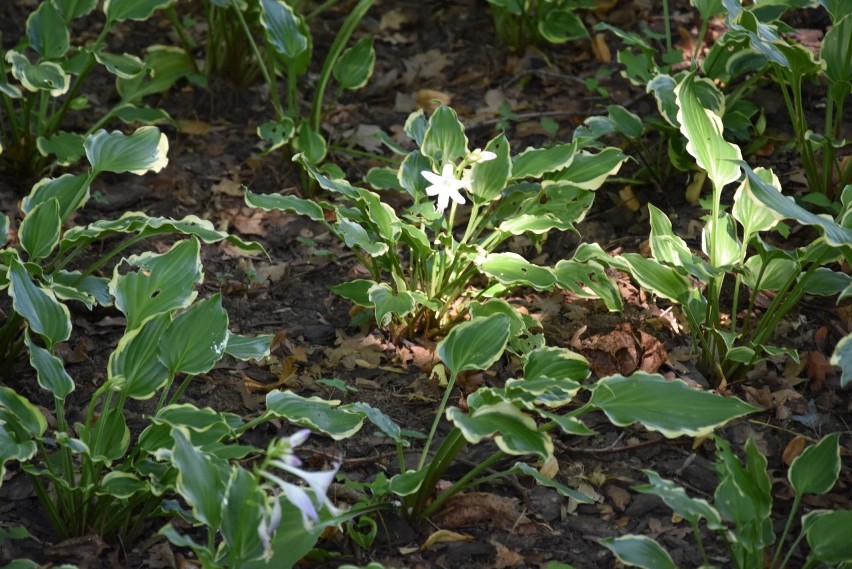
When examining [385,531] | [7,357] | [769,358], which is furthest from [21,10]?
[769,358]

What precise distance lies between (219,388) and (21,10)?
2474 mm

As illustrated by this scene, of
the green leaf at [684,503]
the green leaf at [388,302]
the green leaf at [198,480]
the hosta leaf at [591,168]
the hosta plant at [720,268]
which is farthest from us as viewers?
the hosta leaf at [591,168]

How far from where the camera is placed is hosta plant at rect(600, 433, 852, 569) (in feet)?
6.70

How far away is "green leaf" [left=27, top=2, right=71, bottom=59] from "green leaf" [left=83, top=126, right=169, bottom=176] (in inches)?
27.4

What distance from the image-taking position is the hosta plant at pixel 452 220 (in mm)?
2768

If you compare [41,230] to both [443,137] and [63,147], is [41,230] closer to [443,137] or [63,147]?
[63,147]

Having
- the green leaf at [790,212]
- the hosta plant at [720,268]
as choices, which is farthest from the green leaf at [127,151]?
the green leaf at [790,212]

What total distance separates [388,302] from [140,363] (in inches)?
28.7

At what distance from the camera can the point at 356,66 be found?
3715mm

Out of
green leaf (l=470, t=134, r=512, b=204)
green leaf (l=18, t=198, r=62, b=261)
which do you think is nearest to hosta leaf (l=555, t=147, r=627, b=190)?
green leaf (l=470, t=134, r=512, b=204)

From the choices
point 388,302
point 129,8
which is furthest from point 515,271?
point 129,8

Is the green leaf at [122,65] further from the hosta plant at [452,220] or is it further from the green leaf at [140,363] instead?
the green leaf at [140,363]

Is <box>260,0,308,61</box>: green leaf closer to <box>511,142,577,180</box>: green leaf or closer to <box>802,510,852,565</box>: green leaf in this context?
<box>511,142,577,180</box>: green leaf

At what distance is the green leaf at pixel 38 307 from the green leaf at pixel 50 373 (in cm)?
7
